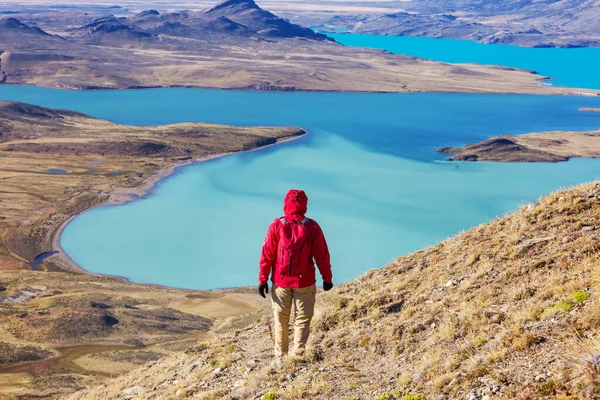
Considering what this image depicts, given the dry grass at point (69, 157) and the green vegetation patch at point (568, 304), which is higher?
the green vegetation patch at point (568, 304)

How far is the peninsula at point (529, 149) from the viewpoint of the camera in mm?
70750

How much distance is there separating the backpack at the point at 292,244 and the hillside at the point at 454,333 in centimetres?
139

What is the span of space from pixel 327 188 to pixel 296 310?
1925 inches

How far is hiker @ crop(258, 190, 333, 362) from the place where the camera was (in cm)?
832

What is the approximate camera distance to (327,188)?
189 feet

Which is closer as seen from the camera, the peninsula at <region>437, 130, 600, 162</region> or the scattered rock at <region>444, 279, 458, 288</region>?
the scattered rock at <region>444, 279, 458, 288</region>

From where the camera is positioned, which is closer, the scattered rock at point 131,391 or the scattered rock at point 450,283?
the scattered rock at point 450,283

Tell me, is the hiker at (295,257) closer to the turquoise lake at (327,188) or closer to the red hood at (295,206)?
the red hood at (295,206)

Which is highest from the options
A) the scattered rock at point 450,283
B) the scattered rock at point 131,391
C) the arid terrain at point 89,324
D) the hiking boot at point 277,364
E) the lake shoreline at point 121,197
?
the scattered rock at point 450,283

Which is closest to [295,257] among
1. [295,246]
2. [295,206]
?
[295,246]

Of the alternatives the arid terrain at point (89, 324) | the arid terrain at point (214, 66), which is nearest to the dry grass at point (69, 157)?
the arid terrain at point (89, 324)

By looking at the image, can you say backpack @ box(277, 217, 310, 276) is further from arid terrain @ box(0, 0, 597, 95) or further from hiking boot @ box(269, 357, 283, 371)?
arid terrain @ box(0, 0, 597, 95)

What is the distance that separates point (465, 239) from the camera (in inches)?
493

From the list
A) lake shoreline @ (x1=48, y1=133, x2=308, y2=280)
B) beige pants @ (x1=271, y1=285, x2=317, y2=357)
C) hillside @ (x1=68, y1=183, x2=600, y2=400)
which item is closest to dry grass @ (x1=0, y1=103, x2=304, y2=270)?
lake shoreline @ (x1=48, y1=133, x2=308, y2=280)
